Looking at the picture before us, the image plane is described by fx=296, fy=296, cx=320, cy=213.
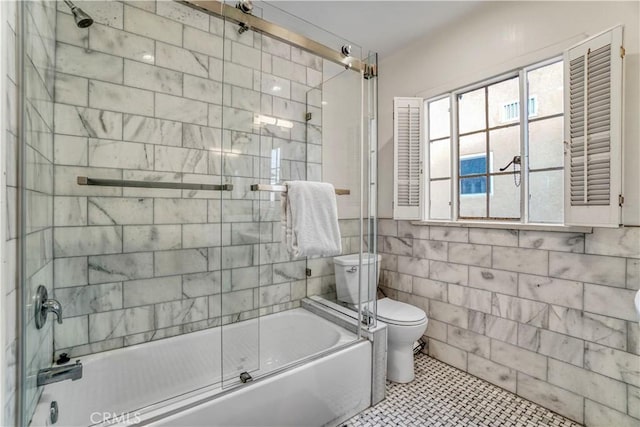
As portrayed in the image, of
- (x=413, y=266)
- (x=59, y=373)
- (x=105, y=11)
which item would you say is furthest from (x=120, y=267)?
(x=413, y=266)

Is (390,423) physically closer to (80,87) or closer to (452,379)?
(452,379)

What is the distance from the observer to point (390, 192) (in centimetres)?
284

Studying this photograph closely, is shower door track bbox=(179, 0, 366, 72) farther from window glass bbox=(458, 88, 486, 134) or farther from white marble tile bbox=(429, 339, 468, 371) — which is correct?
white marble tile bbox=(429, 339, 468, 371)

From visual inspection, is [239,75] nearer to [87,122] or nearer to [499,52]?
[87,122]

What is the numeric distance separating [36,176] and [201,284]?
3.71ft

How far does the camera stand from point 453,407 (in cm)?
188

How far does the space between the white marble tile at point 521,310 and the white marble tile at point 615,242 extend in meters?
0.47

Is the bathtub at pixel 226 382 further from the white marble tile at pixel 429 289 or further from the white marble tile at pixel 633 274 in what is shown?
the white marble tile at pixel 633 274

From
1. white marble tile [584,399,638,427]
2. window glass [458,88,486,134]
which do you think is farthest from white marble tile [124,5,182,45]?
white marble tile [584,399,638,427]

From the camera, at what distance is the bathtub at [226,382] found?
4.37 ft

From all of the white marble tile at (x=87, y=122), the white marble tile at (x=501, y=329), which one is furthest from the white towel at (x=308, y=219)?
the white marble tile at (x=501, y=329)

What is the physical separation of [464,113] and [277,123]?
154cm

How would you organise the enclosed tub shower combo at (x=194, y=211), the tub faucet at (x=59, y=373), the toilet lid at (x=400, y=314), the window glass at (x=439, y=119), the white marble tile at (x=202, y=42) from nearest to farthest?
the tub faucet at (x=59, y=373) < the enclosed tub shower combo at (x=194, y=211) < the white marble tile at (x=202, y=42) < the toilet lid at (x=400, y=314) < the window glass at (x=439, y=119)

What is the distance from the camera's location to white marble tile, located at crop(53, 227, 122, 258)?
1.63 m
